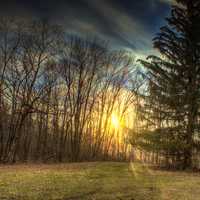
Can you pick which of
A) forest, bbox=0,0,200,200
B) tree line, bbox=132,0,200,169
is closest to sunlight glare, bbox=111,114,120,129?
forest, bbox=0,0,200,200

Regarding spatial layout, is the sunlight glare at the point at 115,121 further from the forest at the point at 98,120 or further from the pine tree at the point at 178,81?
the pine tree at the point at 178,81

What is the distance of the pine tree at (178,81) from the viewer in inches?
634

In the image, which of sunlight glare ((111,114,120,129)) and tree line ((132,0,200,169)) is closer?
tree line ((132,0,200,169))

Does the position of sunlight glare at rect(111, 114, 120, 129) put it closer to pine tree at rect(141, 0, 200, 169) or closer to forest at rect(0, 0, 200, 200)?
forest at rect(0, 0, 200, 200)

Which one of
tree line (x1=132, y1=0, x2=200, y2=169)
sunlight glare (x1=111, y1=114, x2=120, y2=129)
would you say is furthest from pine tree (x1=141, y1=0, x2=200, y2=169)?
sunlight glare (x1=111, y1=114, x2=120, y2=129)

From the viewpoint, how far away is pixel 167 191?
27.7 ft

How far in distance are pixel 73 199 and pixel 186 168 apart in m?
11.1

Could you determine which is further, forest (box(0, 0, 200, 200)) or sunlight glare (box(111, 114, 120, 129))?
sunlight glare (box(111, 114, 120, 129))

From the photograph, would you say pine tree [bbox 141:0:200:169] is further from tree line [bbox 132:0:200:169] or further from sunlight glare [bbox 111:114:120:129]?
sunlight glare [bbox 111:114:120:129]

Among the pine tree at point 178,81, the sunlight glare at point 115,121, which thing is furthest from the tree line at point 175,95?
the sunlight glare at point 115,121

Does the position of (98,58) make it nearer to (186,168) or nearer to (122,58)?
(122,58)

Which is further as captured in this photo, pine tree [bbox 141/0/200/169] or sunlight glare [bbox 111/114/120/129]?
sunlight glare [bbox 111/114/120/129]

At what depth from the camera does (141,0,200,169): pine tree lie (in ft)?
52.8

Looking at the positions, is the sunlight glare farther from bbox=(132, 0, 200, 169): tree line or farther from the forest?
bbox=(132, 0, 200, 169): tree line
